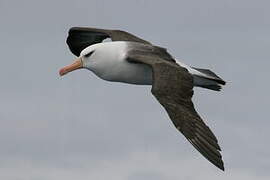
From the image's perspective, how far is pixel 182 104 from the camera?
14.3 metres

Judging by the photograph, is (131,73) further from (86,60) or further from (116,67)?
(86,60)

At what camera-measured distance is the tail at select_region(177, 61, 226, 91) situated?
16.6 meters

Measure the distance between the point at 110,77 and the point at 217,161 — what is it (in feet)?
13.0

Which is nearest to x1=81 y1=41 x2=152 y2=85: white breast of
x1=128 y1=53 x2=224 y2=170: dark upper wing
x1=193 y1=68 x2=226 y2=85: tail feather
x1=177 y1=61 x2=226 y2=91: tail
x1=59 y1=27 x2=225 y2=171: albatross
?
x1=59 y1=27 x2=225 y2=171: albatross

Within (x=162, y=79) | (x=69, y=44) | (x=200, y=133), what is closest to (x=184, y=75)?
(x=162, y=79)

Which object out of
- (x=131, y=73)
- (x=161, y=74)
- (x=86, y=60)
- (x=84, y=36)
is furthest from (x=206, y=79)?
(x=84, y=36)

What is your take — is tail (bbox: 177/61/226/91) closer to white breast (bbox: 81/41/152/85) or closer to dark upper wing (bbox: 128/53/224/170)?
white breast (bbox: 81/41/152/85)

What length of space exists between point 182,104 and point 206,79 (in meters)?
2.51

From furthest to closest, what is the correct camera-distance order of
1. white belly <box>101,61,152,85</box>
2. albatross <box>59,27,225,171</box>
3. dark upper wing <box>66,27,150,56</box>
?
dark upper wing <box>66,27,150,56</box> → white belly <box>101,61,152,85</box> → albatross <box>59,27,225,171</box>

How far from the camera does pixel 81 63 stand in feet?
54.3

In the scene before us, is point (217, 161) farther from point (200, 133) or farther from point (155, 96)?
point (155, 96)

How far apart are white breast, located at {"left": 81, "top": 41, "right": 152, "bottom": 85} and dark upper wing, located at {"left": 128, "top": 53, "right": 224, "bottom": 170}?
50 centimetres

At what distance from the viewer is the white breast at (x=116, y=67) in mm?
16109

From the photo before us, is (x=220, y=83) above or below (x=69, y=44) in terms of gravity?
below
